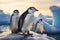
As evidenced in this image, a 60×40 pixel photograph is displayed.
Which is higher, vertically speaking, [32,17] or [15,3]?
[15,3]

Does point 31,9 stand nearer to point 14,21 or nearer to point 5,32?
point 14,21

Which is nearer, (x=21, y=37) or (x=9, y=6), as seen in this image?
(x=21, y=37)

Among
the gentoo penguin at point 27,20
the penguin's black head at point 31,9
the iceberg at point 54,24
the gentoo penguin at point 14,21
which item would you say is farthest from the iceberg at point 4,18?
the iceberg at point 54,24

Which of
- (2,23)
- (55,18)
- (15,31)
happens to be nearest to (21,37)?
(15,31)

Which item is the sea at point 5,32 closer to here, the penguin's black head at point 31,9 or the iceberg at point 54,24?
the iceberg at point 54,24

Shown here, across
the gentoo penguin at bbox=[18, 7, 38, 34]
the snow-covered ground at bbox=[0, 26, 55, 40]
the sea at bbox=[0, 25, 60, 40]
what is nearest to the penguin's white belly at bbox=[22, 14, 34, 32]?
the gentoo penguin at bbox=[18, 7, 38, 34]

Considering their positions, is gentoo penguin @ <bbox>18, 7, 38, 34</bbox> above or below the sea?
above

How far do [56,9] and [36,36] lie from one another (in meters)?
0.53

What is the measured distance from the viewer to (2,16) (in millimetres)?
3395

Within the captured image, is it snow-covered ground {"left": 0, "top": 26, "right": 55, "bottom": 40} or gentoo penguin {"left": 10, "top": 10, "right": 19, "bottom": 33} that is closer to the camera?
snow-covered ground {"left": 0, "top": 26, "right": 55, "bottom": 40}

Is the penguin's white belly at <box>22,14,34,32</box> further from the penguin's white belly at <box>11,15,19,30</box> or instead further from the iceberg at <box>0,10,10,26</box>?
the iceberg at <box>0,10,10,26</box>

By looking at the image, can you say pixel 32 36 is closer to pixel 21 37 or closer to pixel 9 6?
pixel 21 37

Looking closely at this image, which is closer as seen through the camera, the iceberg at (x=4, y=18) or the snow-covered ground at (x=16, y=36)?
the snow-covered ground at (x=16, y=36)

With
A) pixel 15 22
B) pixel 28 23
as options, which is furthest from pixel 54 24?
pixel 15 22
